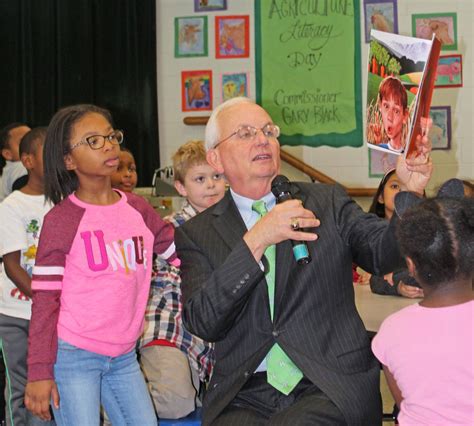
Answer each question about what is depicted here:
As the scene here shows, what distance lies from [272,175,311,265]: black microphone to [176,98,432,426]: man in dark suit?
32 mm

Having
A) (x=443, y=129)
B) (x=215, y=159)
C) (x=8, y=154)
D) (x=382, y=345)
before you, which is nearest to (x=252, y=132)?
(x=215, y=159)

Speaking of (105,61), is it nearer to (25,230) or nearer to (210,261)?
(25,230)

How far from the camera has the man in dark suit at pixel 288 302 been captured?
1856mm

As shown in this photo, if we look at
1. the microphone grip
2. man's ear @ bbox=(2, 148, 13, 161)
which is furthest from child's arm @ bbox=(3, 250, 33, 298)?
man's ear @ bbox=(2, 148, 13, 161)

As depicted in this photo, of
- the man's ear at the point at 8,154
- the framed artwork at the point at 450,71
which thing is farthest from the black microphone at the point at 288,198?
the framed artwork at the point at 450,71

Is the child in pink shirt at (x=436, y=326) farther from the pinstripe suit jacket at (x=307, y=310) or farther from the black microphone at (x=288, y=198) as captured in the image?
the black microphone at (x=288, y=198)

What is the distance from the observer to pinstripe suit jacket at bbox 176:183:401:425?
6.16ft

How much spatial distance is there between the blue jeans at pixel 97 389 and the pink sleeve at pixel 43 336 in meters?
0.04

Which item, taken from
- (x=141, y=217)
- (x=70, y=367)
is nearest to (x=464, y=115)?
(x=141, y=217)

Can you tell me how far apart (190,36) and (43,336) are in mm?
4822

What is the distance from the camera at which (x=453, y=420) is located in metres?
1.62

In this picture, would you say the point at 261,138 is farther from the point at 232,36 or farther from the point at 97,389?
the point at 232,36

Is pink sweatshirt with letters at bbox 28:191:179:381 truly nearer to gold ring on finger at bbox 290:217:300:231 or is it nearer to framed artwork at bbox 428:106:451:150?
gold ring on finger at bbox 290:217:300:231

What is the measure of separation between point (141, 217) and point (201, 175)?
749 millimetres
